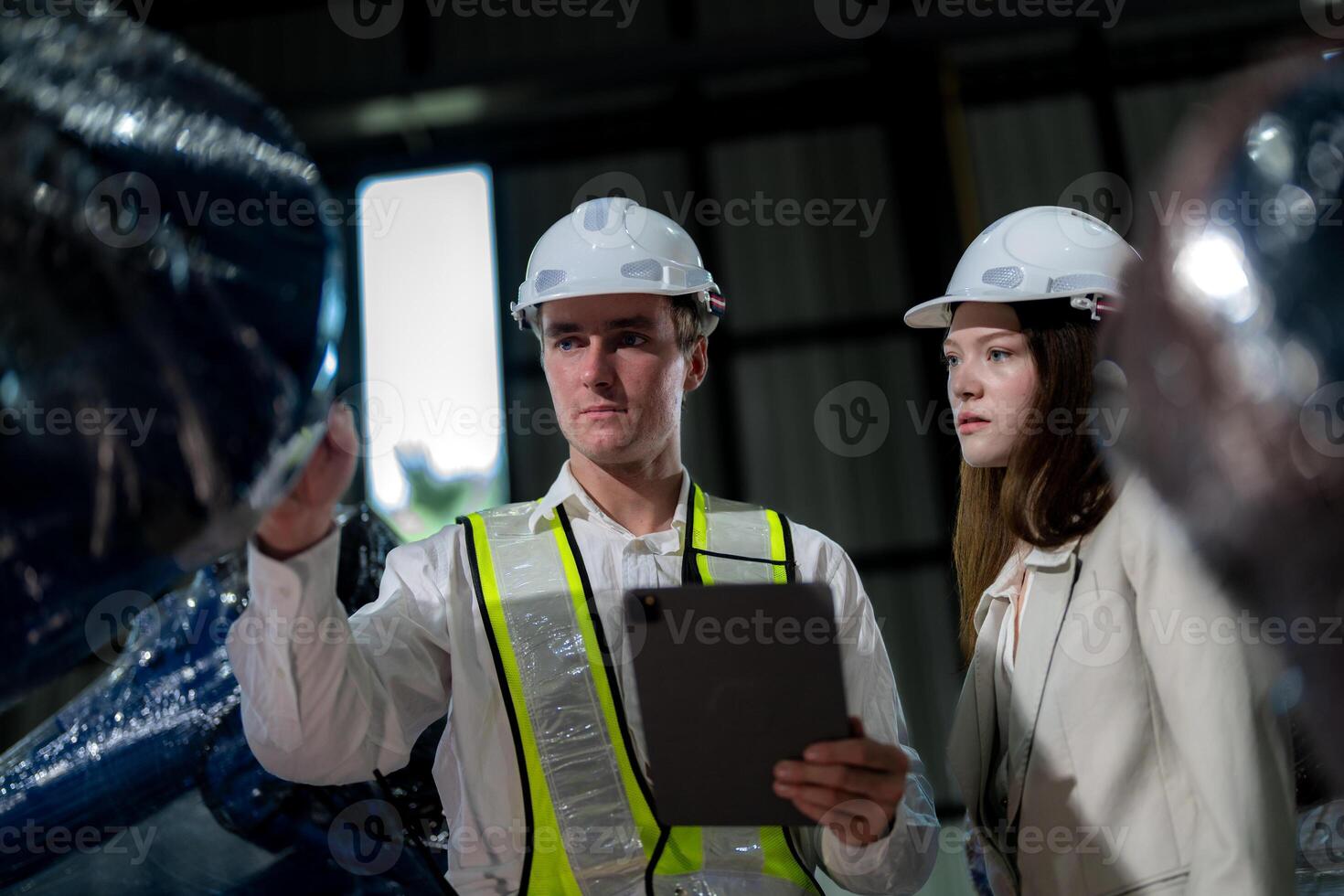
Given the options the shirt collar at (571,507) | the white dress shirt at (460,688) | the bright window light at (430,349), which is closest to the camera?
the white dress shirt at (460,688)

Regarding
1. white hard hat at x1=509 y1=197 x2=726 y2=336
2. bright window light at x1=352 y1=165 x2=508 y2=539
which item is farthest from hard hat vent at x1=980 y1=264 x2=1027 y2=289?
bright window light at x1=352 y1=165 x2=508 y2=539

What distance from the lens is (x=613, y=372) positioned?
7.85ft

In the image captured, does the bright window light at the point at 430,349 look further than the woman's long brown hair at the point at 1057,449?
Yes

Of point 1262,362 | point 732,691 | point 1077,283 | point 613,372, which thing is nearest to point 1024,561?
point 1077,283

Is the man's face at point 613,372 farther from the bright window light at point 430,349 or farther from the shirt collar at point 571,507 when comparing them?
the bright window light at point 430,349

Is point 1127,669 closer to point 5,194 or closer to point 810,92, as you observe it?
point 5,194

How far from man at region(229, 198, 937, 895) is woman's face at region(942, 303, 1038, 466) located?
0.41 metres

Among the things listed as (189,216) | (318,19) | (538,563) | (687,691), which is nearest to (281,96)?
(318,19)

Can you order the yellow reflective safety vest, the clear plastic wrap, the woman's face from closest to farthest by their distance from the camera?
the clear plastic wrap → the yellow reflective safety vest → the woman's face

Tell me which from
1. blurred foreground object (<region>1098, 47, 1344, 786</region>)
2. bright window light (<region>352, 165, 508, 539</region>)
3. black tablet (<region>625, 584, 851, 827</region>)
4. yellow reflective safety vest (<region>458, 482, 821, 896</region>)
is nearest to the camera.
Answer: blurred foreground object (<region>1098, 47, 1344, 786</region>)

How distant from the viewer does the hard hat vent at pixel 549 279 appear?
7.89 feet

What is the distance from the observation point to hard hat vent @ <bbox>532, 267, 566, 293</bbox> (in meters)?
2.40

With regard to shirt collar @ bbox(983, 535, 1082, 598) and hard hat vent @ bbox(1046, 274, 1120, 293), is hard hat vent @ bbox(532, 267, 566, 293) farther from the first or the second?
shirt collar @ bbox(983, 535, 1082, 598)

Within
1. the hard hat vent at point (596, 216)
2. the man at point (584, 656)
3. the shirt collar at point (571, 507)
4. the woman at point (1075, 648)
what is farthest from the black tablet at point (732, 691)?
the hard hat vent at point (596, 216)
